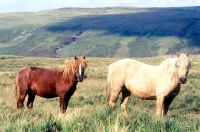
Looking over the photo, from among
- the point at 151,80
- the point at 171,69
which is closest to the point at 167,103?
the point at 151,80

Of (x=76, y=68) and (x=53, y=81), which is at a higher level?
(x=76, y=68)

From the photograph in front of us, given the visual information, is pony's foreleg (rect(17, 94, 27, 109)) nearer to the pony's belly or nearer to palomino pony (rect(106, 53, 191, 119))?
palomino pony (rect(106, 53, 191, 119))

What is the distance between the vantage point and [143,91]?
8648 mm

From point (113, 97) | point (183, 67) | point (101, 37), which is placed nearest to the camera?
point (183, 67)

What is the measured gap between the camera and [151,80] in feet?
28.1

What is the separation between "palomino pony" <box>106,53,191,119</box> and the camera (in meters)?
8.04

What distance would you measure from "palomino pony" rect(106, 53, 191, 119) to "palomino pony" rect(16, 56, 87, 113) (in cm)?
125

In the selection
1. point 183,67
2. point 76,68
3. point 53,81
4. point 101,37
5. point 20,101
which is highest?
point 183,67

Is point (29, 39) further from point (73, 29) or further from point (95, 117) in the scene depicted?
point (95, 117)

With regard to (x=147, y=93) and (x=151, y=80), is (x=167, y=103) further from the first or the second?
(x=151, y=80)

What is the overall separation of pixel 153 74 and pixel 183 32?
13339 centimetres

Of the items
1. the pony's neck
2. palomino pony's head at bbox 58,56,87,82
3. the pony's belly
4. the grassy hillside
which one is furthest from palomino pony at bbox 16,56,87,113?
the grassy hillside

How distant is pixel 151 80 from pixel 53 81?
2.78 m

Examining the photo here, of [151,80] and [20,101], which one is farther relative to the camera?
[20,101]
